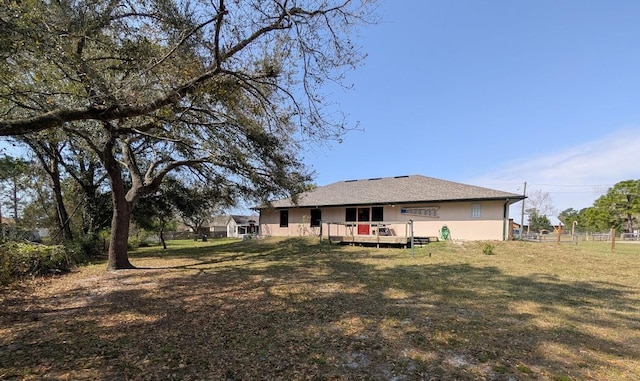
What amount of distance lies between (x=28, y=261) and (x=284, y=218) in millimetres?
14979

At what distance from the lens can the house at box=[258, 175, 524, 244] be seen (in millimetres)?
16062

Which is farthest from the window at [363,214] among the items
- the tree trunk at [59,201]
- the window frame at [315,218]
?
the tree trunk at [59,201]

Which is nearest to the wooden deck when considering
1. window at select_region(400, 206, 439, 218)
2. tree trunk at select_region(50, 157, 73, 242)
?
window at select_region(400, 206, 439, 218)

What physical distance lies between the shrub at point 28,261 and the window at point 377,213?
47.9 feet

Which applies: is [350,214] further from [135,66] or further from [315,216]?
[135,66]

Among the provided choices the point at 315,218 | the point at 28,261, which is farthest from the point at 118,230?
the point at 315,218

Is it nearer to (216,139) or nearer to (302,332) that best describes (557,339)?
(302,332)

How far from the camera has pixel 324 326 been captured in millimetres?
4688

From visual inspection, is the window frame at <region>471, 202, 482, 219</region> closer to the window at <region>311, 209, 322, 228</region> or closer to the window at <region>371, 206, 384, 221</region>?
the window at <region>371, 206, 384, 221</region>

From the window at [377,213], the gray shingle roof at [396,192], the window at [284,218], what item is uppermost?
the gray shingle roof at [396,192]

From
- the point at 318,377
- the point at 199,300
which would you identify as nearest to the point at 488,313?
the point at 318,377

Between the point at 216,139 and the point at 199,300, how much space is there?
14.7 ft

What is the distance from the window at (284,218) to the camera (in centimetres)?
2251

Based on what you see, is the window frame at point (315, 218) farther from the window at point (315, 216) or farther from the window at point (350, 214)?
the window at point (350, 214)
